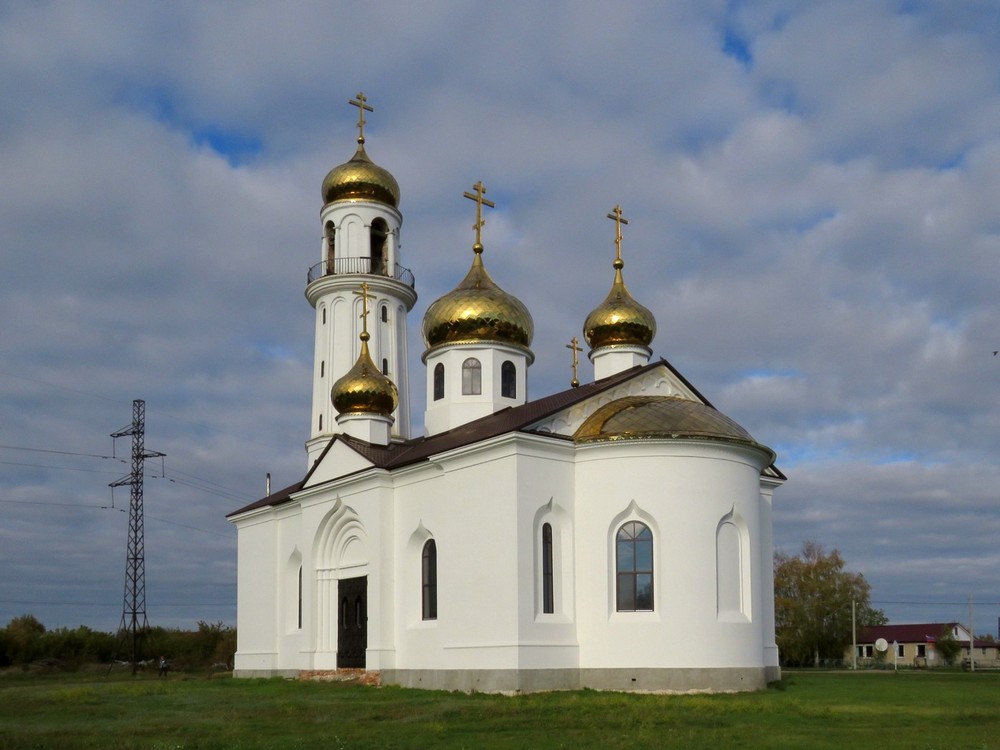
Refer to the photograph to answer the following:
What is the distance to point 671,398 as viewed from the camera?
71.5ft

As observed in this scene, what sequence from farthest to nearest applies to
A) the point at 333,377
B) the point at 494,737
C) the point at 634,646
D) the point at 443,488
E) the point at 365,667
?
1. the point at 333,377
2. the point at 365,667
3. the point at 443,488
4. the point at 634,646
5. the point at 494,737

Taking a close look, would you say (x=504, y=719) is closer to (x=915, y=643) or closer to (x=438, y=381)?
(x=438, y=381)

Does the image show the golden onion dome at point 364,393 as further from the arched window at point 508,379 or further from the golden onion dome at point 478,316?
the arched window at point 508,379

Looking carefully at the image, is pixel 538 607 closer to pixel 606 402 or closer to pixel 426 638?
pixel 426 638

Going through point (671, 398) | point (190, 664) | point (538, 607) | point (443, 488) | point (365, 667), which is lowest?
point (190, 664)

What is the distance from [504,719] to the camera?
14383 mm

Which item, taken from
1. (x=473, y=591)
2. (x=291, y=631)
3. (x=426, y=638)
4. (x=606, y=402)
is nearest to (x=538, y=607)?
(x=473, y=591)

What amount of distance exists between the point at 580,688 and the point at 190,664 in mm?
30230

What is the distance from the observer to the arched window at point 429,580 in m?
22.2

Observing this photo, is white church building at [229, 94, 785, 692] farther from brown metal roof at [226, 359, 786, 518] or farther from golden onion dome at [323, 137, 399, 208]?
golden onion dome at [323, 137, 399, 208]

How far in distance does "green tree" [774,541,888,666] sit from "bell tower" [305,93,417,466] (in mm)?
25680

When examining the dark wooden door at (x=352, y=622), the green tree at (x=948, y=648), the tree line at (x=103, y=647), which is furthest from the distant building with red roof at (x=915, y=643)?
the dark wooden door at (x=352, y=622)

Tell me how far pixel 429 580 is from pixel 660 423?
612 centimetres

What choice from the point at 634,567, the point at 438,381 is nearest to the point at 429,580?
the point at 634,567
